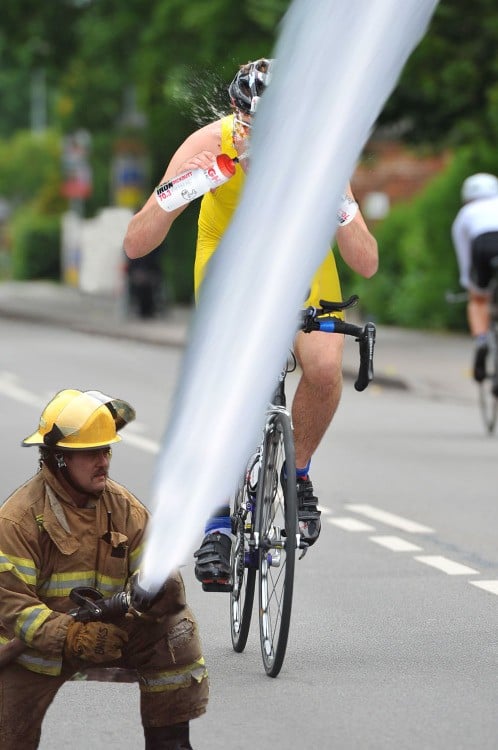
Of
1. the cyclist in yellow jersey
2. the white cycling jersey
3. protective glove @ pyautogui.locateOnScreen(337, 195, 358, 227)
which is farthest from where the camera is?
the white cycling jersey

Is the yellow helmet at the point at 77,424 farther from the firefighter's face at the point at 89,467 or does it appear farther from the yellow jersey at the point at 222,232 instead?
the yellow jersey at the point at 222,232

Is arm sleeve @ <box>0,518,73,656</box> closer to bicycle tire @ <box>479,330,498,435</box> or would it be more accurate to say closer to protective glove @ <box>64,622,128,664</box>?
protective glove @ <box>64,622,128,664</box>

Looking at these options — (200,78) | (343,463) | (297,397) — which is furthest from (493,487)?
(200,78)

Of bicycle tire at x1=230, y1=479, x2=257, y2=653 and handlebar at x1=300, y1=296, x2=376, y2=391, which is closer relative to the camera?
handlebar at x1=300, y1=296, x2=376, y2=391

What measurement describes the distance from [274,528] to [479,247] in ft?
29.3

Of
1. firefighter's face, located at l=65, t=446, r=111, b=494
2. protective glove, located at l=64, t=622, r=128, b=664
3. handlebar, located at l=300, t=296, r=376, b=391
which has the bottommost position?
protective glove, located at l=64, t=622, r=128, b=664

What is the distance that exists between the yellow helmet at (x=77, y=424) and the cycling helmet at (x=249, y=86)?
3.94 feet

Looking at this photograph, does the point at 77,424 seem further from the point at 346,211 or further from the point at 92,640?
the point at 346,211

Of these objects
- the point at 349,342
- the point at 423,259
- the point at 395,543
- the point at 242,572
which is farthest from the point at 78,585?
the point at 349,342

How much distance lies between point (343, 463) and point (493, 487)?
66.5 inches

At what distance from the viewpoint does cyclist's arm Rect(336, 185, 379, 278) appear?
646cm

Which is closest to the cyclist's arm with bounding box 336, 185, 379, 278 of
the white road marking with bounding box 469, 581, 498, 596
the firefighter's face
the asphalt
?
the firefighter's face

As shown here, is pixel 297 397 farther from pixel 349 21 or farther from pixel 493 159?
pixel 493 159

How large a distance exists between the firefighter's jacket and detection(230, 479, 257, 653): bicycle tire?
1.43m
